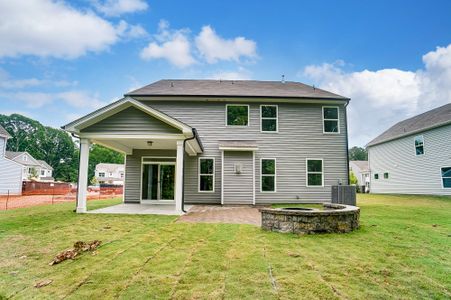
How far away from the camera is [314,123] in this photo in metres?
13.7

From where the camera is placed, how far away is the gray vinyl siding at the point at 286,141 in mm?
13211

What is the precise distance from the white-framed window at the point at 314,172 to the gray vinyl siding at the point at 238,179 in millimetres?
3156

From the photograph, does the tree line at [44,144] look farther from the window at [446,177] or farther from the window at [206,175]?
the window at [446,177]

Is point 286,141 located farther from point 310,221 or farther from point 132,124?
point 310,221

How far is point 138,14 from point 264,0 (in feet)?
22.0

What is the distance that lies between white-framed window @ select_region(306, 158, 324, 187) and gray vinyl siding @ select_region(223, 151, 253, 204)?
124 inches

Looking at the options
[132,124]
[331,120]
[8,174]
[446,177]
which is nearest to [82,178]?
[132,124]

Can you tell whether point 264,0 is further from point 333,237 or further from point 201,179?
point 333,237

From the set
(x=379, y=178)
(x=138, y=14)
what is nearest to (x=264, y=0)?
(x=138, y=14)

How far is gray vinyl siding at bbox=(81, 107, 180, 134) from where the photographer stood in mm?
9094

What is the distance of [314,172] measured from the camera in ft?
44.0

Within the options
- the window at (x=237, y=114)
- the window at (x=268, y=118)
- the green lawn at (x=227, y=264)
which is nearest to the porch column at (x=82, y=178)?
the green lawn at (x=227, y=264)

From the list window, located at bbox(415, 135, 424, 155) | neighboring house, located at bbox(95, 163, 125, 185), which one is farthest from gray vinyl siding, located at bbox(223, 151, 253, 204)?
neighboring house, located at bbox(95, 163, 125, 185)

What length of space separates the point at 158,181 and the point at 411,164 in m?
18.4
